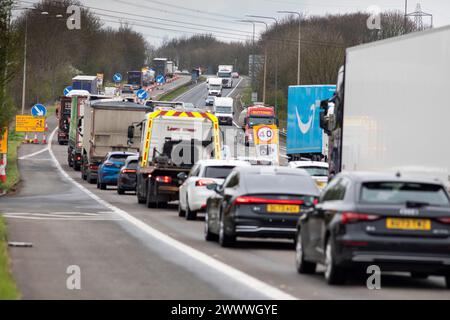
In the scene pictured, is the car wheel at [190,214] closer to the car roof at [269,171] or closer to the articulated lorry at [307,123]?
the car roof at [269,171]

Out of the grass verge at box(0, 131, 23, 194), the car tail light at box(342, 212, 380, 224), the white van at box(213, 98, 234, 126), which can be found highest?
the white van at box(213, 98, 234, 126)

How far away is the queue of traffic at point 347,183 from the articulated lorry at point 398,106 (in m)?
0.02

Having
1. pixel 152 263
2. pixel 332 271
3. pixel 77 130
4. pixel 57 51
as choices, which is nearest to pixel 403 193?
pixel 332 271

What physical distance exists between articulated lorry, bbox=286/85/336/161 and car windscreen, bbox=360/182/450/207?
119 ft

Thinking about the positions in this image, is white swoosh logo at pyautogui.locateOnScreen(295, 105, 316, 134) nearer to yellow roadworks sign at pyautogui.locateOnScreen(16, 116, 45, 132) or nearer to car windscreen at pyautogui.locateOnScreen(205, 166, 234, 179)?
car windscreen at pyautogui.locateOnScreen(205, 166, 234, 179)

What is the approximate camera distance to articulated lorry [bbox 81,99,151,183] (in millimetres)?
53094

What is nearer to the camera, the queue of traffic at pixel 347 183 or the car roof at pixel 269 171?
the queue of traffic at pixel 347 183

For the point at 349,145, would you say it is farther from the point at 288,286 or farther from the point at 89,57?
the point at 89,57

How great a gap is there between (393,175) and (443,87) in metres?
3.92

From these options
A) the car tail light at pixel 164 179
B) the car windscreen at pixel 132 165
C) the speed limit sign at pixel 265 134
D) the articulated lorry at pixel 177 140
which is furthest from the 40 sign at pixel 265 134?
the car tail light at pixel 164 179

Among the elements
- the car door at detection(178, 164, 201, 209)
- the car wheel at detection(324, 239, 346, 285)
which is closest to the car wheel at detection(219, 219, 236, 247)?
the car wheel at detection(324, 239, 346, 285)

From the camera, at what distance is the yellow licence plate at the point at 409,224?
1588 cm

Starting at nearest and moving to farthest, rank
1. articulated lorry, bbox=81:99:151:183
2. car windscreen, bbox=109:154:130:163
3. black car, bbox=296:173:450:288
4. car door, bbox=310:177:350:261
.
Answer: black car, bbox=296:173:450:288 < car door, bbox=310:177:350:261 < car windscreen, bbox=109:154:130:163 < articulated lorry, bbox=81:99:151:183

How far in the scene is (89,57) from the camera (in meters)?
176
